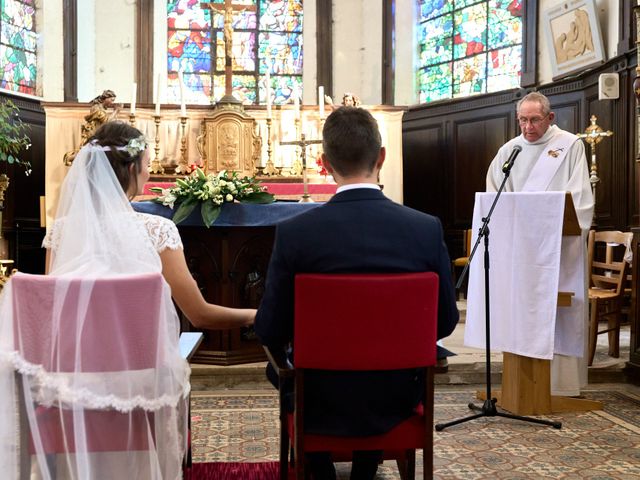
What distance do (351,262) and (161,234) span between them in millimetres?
700

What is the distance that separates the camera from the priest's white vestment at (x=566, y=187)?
4.26m

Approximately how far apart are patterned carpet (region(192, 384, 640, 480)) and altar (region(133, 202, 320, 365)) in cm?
47

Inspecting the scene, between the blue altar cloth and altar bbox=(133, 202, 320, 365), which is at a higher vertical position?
the blue altar cloth

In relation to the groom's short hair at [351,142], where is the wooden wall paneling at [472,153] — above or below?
above

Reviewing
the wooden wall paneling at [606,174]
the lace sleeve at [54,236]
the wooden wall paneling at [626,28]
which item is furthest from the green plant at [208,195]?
the wooden wall paneling at [626,28]

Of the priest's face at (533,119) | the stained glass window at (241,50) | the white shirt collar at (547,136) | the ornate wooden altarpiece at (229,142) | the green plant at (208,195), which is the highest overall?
the stained glass window at (241,50)

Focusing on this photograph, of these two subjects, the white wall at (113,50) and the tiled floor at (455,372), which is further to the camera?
the white wall at (113,50)

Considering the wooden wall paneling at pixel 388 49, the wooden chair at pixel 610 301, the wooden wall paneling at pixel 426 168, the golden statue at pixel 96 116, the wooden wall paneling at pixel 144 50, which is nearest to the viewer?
the wooden chair at pixel 610 301

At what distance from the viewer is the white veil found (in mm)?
1898

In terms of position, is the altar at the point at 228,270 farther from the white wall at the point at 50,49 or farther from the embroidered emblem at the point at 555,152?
the white wall at the point at 50,49

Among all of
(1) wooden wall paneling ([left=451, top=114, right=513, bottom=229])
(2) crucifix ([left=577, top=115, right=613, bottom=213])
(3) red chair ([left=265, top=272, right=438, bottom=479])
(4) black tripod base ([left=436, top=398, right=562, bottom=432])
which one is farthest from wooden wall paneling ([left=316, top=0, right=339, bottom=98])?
(3) red chair ([left=265, top=272, right=438, bottom=479])

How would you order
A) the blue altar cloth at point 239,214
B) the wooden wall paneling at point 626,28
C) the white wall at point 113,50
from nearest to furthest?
the blue altar cloth at point 239,214
the wooden wall paneling at point 626,28
the white wall at point 113,50

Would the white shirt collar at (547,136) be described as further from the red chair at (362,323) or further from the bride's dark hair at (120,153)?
the bride's dark hair at (120,153)

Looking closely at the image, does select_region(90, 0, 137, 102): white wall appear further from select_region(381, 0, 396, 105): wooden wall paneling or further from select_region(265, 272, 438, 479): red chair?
select_region(265, 272, 438, 479): red chair
